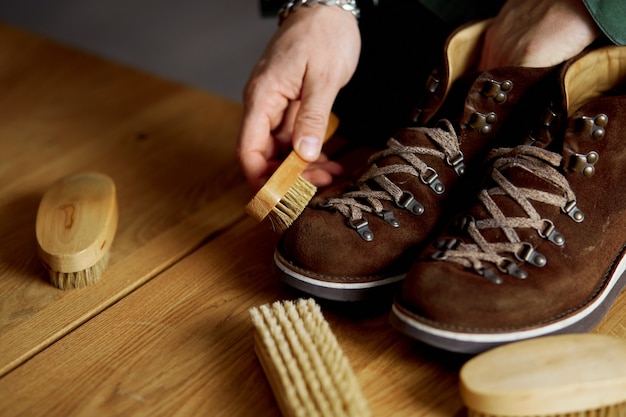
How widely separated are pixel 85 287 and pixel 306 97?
13.3 inches

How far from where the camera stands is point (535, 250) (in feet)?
2.15

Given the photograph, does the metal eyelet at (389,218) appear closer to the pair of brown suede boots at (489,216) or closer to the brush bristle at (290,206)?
the pair of brown suede boots at (489,216)

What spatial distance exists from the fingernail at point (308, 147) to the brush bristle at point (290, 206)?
4 centimetres

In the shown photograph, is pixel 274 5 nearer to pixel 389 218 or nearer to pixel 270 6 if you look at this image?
pixel 270 6

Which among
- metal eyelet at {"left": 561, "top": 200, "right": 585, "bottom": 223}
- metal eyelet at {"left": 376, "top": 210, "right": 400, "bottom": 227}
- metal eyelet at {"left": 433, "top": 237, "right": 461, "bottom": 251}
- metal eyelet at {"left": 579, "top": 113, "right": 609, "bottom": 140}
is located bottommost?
metal eyelet at {"left": 376, "top": 210, "right": 400, "bottom": 227}

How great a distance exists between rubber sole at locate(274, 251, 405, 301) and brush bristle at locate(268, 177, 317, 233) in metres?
0.07

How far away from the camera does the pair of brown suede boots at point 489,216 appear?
0.63 meters

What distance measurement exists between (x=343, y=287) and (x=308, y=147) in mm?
195

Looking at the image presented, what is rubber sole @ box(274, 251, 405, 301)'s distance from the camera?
704mm

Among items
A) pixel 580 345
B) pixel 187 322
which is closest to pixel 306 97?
pixel 187 322

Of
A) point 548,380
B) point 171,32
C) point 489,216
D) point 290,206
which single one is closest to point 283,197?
point 290,206

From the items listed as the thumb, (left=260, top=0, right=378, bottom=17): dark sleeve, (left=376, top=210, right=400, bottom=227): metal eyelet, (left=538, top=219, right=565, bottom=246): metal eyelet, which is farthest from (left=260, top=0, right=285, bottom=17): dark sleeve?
(left=538, top=219, right=565, bottom=246): metal eyelet

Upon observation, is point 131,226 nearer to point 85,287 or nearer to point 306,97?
point 85,287

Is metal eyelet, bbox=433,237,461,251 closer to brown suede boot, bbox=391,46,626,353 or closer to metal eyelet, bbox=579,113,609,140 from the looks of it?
brown suede boot, bbox=391,46,626,353
